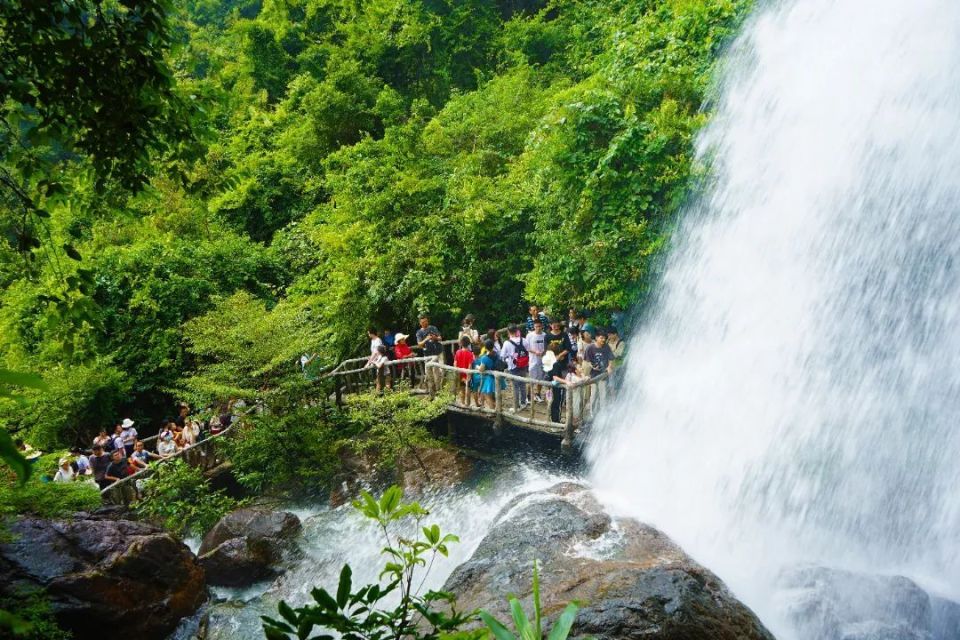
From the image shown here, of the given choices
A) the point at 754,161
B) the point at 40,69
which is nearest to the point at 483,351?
the point at 754,161

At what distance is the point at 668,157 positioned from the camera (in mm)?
12219

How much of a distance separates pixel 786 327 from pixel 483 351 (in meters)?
5.51

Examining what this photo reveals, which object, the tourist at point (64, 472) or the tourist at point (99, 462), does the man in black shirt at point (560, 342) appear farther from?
the tourist at point (64, 472)

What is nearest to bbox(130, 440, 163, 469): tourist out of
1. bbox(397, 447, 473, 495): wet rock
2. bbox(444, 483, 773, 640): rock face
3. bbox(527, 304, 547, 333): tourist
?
bbox(397, 447, 473, 495): wet rock

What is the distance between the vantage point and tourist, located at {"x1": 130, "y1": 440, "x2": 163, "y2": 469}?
1265cm

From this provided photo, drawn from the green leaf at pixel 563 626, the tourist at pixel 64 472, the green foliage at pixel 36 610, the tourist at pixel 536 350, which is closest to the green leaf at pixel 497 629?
the green leaf at pixel 563 626

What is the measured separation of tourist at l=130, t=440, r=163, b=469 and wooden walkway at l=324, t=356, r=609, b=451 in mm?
3718

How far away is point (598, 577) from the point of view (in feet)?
21.2

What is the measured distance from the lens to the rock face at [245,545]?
1043 centimetres

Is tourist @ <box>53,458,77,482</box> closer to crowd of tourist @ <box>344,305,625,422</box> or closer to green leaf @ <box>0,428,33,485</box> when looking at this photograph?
crowd of tourist @ <box>344,305,625,422</box>

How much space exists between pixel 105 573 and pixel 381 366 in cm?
713

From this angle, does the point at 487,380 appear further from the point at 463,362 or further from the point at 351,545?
the point at 351,545

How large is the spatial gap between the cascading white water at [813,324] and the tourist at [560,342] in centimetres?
133

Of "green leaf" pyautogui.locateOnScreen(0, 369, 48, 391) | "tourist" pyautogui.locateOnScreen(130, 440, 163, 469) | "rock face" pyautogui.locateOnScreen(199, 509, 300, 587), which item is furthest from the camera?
"tourist" pyautogui.locateOnScreen(130, 440, 163, 469)
